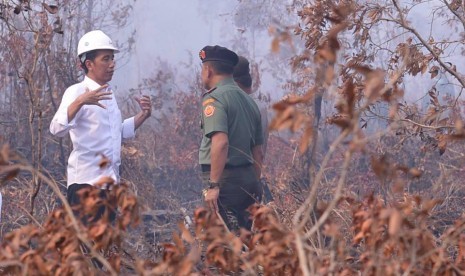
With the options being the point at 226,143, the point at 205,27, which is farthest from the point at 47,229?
the point at 205,27

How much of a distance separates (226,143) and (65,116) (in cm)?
93

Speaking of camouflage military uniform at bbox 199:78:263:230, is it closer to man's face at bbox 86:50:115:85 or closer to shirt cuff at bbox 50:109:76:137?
man's face at bbox 86:50:115:85

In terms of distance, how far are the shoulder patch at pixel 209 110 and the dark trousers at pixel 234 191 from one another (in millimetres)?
350

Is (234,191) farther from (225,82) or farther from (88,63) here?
(88,63)

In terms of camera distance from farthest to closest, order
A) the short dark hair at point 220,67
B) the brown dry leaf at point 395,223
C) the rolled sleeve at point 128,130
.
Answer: the rolled sleeve at point 128,130, the short dark hair at point 220,67, the brown dry leaf at point 395,223

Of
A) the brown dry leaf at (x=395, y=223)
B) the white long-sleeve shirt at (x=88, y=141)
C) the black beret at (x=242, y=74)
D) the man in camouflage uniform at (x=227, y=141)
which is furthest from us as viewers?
the black beret at (x=242, y=74)

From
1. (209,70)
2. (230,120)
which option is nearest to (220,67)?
(209,70)

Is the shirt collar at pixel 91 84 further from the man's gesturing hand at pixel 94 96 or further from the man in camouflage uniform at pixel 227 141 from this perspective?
the man in camouflage uniform at pixel 227 141

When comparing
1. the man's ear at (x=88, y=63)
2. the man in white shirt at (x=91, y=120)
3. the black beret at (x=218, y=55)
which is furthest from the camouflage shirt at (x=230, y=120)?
the man's ear at (x=88, y=63)

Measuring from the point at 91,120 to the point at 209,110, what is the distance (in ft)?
2.36

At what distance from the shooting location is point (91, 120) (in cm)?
535

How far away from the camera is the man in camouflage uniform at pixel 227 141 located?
5098 millimetres

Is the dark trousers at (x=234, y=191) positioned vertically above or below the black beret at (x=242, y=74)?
below

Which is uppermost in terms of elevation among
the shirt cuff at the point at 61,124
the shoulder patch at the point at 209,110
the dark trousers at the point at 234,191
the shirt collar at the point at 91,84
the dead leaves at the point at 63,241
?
the shirt collar at the point at 91,84
